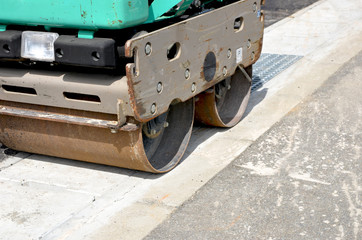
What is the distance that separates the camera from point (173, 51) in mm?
4504

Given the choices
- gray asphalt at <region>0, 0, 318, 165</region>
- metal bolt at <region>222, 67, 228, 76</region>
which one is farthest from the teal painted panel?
gray asphalt at <region>0, 0, 318, 165</region>

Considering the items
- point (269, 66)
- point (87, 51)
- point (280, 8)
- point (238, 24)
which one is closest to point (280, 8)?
point (280, 8)

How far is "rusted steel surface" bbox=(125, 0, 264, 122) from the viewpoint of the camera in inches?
151

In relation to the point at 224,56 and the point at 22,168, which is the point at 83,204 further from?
the point at 224,56

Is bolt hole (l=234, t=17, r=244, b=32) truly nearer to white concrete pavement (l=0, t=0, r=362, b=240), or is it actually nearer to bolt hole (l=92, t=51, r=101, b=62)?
white concrete pavement (l=0, t=0, r=362, b=240)

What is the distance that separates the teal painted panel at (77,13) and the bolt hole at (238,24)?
137 centimetres

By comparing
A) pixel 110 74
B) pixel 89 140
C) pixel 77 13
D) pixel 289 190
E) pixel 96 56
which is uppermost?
pixel 77 13

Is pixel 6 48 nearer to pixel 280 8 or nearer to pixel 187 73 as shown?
pixel 187 73

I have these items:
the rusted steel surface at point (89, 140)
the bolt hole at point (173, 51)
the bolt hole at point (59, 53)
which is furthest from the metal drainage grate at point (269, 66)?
the bolt hole at point (59, 53)

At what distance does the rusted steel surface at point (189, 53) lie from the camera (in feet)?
12.6

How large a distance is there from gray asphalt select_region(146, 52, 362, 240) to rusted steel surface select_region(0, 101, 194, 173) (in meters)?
0.46

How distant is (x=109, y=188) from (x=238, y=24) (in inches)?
73.3

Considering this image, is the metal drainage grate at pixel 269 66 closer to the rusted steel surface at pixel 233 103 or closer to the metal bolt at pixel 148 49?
the rusted steel surface at pixel 233 103

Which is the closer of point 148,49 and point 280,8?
point 148,49
